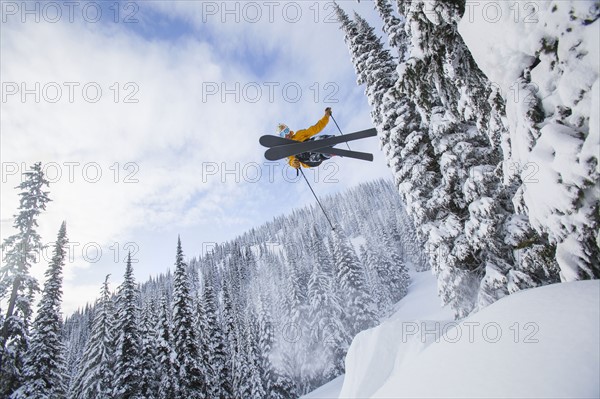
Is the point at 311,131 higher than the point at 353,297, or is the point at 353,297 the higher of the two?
the point at 311,131

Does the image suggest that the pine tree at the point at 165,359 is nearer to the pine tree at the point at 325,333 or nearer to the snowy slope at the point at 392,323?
the snowy slope at the point at 392,323

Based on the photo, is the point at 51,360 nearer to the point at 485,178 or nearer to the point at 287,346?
the point at 287,346

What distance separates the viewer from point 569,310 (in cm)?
272

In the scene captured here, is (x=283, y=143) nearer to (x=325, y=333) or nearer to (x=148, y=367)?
(x=148, y=367)

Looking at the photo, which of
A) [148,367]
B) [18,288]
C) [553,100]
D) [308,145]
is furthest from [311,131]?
[148,367]

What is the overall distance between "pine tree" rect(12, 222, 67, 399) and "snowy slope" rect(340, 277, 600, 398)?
2326 centimetres

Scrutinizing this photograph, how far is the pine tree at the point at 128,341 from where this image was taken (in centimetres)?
2289

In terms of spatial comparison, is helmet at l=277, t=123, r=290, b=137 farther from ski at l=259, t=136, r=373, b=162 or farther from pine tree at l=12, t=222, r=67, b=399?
pine tree at l=12, t=222, r=67, b=399

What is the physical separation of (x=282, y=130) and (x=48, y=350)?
2123 cm

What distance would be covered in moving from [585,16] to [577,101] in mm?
734

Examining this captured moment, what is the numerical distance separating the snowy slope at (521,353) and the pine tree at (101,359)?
89.8 feet

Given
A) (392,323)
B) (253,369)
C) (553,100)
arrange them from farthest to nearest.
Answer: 1. (253,369)
2. (392,323)
3. (553,100)

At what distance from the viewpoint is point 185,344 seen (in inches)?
950

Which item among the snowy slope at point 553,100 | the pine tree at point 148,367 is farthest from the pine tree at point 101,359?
the snowy slope at point 553,100
